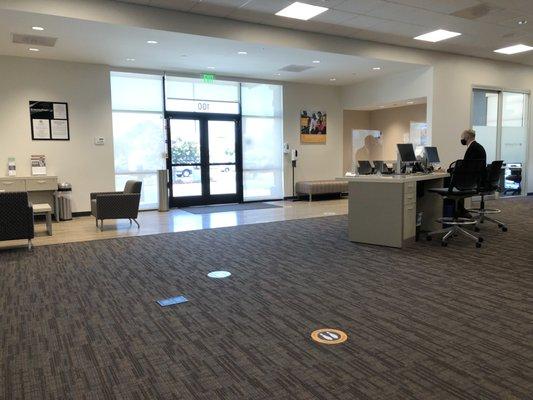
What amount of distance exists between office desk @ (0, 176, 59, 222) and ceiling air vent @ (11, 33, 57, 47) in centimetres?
239

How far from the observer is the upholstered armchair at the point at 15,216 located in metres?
5.18

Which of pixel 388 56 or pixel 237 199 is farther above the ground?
pixel 388 56

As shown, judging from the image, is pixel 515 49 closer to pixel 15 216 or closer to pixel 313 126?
pixel 313 126

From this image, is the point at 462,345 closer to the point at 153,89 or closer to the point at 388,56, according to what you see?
the point at 388,56

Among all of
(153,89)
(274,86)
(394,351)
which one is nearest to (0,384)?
(394,351)

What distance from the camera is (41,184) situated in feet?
25.7

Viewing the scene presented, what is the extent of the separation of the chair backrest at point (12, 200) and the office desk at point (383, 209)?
419 centimetres

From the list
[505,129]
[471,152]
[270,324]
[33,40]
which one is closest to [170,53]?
[33,40]

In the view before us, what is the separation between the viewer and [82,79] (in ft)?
27.7

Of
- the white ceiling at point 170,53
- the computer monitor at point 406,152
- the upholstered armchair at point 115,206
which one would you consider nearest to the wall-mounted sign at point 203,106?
the white ceiling at point 170,53

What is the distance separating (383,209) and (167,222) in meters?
4.11

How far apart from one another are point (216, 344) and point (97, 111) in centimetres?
733

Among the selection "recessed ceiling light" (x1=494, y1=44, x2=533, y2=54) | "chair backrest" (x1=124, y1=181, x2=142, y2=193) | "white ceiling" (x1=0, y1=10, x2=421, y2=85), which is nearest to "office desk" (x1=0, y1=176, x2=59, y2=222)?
"chair backrest" (x1=124, y1=181, x2=142, y2=193)

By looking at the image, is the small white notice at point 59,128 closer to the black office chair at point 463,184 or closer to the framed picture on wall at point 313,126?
the framed picture on wall at point 313,126
